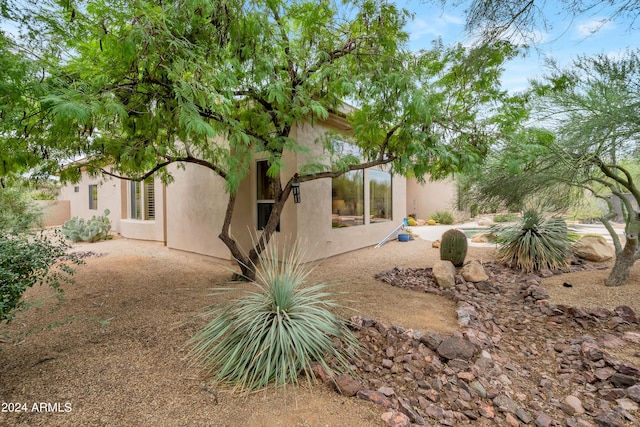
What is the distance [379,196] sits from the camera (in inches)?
432

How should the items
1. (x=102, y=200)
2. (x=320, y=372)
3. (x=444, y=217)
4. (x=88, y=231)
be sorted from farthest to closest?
(x=444, y=217)
(x=102, y=200)
(x=88, y=231)
(x=320, y=372)

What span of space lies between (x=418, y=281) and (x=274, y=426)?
188 inches

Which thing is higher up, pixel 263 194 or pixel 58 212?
pixel 263 194

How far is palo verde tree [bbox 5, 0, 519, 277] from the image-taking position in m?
3.33

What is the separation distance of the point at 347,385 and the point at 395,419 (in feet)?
1.64

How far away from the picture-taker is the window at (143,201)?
12.0 m

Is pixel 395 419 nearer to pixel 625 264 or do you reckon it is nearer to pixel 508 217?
pixel 625 264

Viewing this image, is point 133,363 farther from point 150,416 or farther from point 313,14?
point 313,14

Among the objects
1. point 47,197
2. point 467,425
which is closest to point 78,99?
point 467,425

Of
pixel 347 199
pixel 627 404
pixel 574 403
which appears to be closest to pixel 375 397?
pixel 574 403

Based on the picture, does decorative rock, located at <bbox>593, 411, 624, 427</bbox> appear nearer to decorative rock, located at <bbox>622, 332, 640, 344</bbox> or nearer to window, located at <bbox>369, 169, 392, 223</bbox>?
decorative rock, located at <bbox>622, 332, 640, 344</bbox>

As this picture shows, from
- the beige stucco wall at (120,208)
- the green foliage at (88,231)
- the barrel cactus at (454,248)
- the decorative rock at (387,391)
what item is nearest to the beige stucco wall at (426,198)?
the barrel cactus at (454,248)

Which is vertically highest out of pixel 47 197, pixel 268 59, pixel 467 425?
pixel 268 59

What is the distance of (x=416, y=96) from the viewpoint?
4160 mm
